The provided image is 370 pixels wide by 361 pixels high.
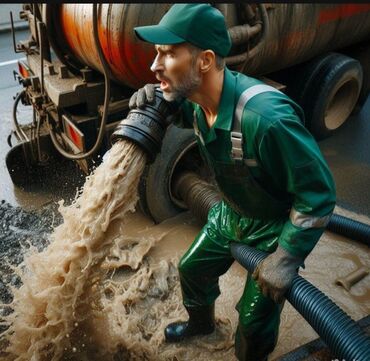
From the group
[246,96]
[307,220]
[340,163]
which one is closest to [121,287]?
[307,220]

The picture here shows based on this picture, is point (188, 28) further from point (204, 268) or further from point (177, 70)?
point (204, 268)

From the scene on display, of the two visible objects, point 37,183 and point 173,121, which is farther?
point 37,183

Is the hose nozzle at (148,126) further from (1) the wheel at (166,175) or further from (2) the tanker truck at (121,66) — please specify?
(1) the wheel at (166,175)

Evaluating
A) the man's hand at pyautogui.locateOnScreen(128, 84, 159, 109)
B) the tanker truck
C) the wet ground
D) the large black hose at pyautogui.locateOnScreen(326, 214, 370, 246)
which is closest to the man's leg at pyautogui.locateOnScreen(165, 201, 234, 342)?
the wet ground

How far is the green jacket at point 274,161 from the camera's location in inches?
79.4

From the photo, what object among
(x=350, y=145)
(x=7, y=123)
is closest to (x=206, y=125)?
(x=350, y=145)

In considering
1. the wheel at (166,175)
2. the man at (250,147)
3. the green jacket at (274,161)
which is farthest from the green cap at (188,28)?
the wheel at (166,175)

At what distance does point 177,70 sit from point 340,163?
14.5 ft

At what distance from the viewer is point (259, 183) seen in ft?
7.45

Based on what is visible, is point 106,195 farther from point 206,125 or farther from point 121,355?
point 121,355

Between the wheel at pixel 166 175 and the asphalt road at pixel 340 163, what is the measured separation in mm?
1413

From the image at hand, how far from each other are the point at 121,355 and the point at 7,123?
4678 mm

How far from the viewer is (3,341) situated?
3225 mm

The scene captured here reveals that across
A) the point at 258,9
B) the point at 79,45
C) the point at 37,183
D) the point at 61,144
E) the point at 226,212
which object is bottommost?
the point at 37,183
